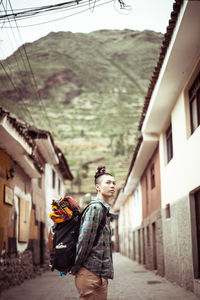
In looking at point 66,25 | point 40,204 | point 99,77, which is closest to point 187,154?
point 66,25

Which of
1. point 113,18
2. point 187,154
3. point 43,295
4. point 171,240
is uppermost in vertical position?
point 113,18

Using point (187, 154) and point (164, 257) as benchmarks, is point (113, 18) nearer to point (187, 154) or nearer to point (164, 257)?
point (187, 154)

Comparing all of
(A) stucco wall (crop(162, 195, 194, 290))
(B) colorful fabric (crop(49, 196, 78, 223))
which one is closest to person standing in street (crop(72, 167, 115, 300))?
(B) colorful fabric (crop(49, 196, 78, 223))

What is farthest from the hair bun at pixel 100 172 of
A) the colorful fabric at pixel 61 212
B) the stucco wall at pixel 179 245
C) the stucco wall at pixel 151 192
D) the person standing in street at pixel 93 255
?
the stucco wall at pixel 151 192

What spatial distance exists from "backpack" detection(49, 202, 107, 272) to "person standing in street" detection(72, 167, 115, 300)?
0.13 ft

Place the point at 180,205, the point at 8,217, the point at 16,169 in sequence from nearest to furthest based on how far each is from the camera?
the point at 180,205, the point at 8,217, the point at 16,169

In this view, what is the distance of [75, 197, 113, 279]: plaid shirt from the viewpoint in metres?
3.26

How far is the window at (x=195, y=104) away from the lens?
353 inches

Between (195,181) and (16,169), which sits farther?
(16,169)

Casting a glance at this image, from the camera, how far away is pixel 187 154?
948 centimetres

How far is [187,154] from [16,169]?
5.82 meters

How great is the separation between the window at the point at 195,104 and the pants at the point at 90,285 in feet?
20.4

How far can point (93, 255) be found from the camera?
10.9 ft

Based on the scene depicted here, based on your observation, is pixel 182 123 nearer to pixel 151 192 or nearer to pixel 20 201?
pixel 20 201
